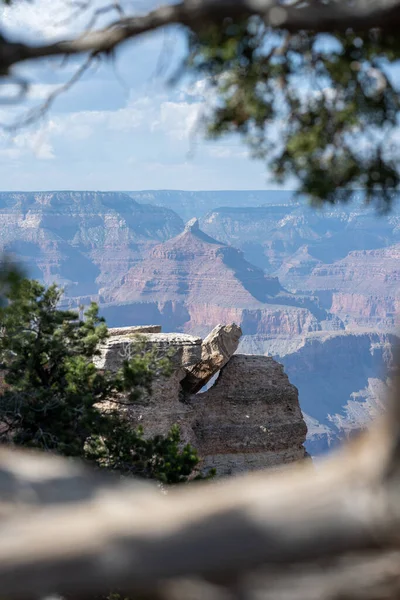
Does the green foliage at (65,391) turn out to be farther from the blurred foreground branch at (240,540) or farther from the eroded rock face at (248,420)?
the blurred foreground branch at (240,540)

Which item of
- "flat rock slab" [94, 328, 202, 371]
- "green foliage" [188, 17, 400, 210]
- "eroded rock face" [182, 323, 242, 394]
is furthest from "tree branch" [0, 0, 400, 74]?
"eroded rock face" [182, 323, 242, 394]

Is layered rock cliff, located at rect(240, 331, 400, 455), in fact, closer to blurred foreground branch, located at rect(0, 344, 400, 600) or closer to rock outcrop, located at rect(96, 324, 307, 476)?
rock outcrop, located at rect(96, 324, 307, 476)

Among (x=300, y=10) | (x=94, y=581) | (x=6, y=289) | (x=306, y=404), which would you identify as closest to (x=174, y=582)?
(x=94, y=581)

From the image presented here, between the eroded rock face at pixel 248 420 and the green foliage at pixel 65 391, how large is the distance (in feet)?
31.5

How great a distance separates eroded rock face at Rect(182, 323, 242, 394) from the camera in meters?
26.1

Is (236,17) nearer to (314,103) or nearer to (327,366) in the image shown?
(314,103)

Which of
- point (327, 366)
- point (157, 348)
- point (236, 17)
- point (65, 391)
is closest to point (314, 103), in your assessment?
point (236, 17)

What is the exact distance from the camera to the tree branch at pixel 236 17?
16.1 feet

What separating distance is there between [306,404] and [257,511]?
198m

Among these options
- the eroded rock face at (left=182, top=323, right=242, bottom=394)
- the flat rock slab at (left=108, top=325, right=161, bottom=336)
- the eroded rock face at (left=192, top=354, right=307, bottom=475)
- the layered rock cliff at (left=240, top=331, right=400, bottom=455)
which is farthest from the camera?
the layered rock cliff at (left=240, top=331, right=400, bottom=455)

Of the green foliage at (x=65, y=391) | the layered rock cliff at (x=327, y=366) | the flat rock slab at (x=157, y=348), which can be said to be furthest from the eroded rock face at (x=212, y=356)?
the layered rock cliff at (x=327, y=366)

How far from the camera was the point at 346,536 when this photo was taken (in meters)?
2.45

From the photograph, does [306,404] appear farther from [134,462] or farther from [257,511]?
[257,511]

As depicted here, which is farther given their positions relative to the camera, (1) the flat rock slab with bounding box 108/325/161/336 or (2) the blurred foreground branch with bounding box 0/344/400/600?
(1) the flat rock slab with bounding box 108/325/161/336
